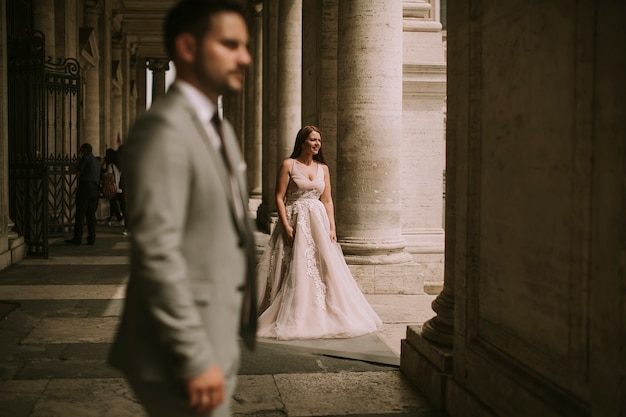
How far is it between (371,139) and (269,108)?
8.11m

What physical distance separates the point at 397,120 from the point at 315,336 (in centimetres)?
331

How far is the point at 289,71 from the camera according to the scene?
50.0ft

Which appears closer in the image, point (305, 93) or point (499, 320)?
point (499, 320)

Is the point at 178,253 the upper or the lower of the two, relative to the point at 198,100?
lower

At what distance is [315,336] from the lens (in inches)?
272

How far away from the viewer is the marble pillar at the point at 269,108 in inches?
655

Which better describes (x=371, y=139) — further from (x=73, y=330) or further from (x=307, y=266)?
(x=73, y=330)

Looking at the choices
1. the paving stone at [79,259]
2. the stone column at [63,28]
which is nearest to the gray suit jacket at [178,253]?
the paving stone at [79,259]

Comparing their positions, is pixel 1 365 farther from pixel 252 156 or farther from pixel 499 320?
pixel 252 156

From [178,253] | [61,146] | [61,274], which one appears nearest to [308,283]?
[61,274]

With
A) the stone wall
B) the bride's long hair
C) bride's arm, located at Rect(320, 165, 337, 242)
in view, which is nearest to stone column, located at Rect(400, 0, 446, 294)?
bride's arm, located at Rect(320, 165, 337, 242)

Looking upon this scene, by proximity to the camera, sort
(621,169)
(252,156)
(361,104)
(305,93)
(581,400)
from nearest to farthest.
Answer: (621,169), (581,400), (361,104), (305,93), (252,156)

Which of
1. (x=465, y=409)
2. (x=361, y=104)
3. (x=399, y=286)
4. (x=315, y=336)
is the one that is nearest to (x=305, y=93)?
(x=361, y=104)

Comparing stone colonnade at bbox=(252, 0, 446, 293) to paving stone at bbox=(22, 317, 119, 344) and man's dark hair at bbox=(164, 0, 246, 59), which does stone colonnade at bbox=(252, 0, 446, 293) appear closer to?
paving stone at bbox=(22, 317, 119, 344)
